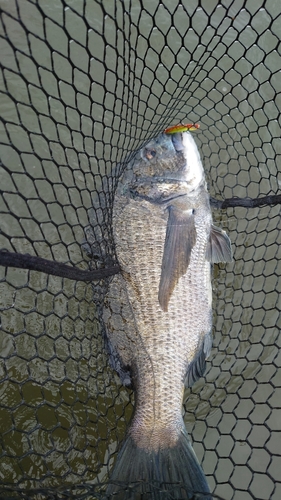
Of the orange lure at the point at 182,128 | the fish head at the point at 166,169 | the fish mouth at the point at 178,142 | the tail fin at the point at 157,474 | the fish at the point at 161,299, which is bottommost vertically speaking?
the tail fin at the point at 157,474

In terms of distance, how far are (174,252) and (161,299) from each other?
271 millimetres

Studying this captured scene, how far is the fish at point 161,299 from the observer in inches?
96.7

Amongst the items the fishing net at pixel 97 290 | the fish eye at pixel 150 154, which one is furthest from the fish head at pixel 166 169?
the fishing net at pixel 97 290

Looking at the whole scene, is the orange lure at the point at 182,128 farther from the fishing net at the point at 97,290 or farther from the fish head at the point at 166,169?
the fishing net at the point at 97,290

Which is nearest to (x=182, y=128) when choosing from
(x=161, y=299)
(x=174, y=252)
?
(x=174, y=252)

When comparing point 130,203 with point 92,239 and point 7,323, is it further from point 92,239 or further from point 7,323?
point 7,323

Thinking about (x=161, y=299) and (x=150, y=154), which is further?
(x=150, y=154)

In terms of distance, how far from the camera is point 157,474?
238cm

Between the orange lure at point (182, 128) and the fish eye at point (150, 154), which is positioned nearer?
the orange lure at point (182, 128)

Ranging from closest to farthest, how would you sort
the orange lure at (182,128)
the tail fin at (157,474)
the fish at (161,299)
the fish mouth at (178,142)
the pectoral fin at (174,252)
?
the tail fin at (157,474) < the fish at (161,299) < the pectoral fin at (174,252) < the orange lure at (182,128) < the fish mouth at (178,142)

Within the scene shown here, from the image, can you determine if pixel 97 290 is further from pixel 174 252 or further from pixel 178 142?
pixel 178 142

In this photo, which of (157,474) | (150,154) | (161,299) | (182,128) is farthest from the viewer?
(150,154)

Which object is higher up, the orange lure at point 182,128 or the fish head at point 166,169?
the orange lure at point 182,128

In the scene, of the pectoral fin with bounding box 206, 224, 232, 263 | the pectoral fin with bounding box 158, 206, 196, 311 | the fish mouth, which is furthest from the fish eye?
the pectoral fin with bounding box 206, 224, 232, 263
